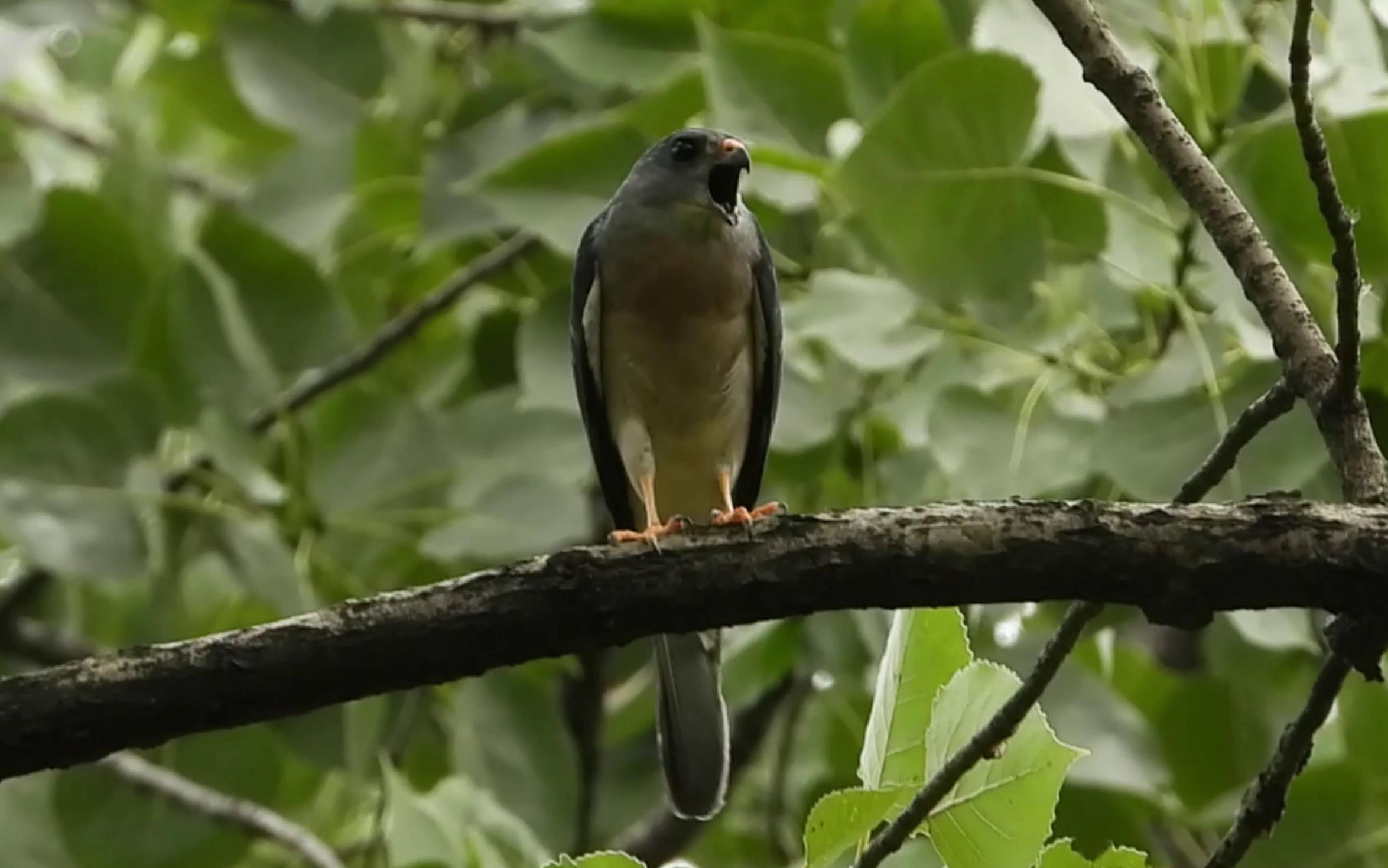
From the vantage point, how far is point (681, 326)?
2.09 metres

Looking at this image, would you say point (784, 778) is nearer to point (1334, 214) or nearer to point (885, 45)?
point (885, 45)

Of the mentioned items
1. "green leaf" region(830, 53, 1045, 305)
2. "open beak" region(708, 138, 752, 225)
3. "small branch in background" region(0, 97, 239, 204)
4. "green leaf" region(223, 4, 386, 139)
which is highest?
"small branch in background" region(0, 97, 239, 204)

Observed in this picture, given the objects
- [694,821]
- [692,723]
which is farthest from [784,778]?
[692,723]

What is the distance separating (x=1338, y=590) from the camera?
42.2 inches

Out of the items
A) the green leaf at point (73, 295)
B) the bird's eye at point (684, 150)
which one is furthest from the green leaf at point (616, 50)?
the green leaf at point (73, 295)

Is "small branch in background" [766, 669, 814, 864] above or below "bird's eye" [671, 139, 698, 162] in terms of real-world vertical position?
below

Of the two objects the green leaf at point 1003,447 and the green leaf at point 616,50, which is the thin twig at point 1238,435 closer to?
the green leaf at point 1003,447

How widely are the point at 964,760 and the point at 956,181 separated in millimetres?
798

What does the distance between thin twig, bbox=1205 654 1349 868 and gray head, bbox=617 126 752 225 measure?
1096mm

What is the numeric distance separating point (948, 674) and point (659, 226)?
1033 mm

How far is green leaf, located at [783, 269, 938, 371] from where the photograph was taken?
6.17 ft

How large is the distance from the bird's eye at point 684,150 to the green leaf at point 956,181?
35cm

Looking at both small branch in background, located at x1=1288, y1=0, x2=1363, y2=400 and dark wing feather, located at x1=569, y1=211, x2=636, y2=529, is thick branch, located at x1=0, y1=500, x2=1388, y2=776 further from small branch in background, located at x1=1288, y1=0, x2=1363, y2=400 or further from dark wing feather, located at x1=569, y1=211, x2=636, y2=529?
dark wing feather, located at x1=569, y1=211, x2=636, y2=529

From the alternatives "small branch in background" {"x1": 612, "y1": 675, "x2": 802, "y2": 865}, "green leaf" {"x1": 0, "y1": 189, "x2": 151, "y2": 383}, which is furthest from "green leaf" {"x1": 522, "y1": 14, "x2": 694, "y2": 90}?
"small branch in background" {"x1": 612, "y1": 675, "x2": 802, "y2": 865}
